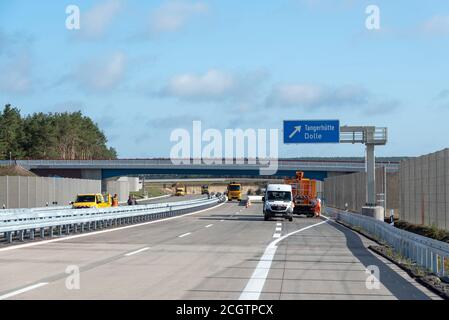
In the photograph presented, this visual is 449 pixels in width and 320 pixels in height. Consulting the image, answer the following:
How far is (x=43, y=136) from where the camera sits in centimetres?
13950

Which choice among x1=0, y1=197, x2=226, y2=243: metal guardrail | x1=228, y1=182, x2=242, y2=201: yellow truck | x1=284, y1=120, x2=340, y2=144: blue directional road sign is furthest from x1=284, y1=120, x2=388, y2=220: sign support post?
x1=228, y1=182, x2=242, y2=201: yellow truck

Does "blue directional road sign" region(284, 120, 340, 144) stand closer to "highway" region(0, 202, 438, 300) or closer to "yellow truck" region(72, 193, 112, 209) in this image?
"yellow truck" region(72, 193, 112, 209)

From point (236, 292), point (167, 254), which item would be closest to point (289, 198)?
point (167, 254)

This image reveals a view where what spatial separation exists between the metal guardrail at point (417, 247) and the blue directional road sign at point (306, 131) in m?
20.4

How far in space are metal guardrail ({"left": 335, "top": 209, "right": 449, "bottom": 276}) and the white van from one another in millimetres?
16205

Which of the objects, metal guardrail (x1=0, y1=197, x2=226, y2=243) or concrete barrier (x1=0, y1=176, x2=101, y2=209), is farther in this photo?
concrete barrier (x1=0, y1=176, x2=101, y2=209)

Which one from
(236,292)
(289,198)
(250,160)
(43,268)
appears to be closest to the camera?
(236,292)

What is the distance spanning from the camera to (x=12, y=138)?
134125 mm

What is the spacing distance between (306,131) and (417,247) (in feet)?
110

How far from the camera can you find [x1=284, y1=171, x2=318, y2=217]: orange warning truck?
56719 mm

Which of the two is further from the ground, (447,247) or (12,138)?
(12,138)

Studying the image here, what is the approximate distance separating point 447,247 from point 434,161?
51.4 feet

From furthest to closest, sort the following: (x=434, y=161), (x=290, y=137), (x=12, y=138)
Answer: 1. (x=12, y=138)
2. (x=290, y=137)
3. (x=434, y=161)
